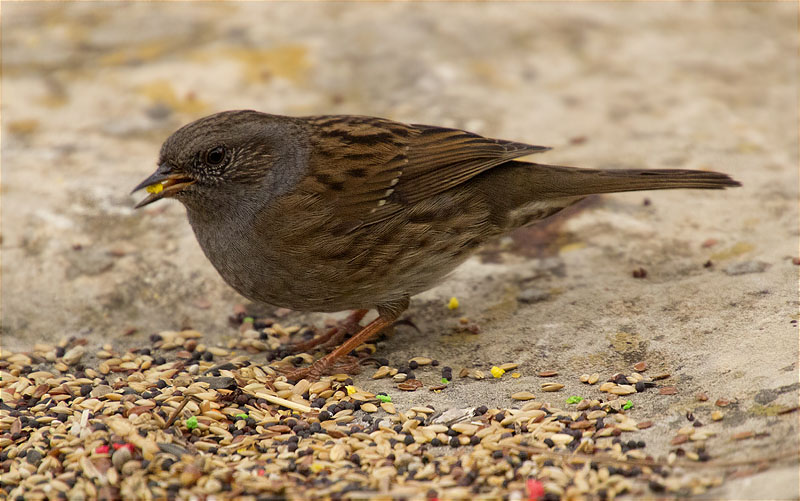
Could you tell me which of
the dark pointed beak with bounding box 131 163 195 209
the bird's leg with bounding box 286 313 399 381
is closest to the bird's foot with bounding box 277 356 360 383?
the bird's leg with bounding box 286 313 399 381

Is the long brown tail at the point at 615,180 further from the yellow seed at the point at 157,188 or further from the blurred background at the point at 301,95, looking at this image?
the yellow seed at the point at 157,188

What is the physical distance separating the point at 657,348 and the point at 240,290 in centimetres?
238

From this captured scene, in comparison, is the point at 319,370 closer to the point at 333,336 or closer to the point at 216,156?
the point at 333,336

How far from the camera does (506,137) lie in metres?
7.24

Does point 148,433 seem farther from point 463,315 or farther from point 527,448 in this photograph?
point 463,315

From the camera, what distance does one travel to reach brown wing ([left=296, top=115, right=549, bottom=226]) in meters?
4.89

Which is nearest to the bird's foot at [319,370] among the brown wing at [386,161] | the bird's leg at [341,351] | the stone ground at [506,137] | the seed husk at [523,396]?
the bird's leg at [341,351]

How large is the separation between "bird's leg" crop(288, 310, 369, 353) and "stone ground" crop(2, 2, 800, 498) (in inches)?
11.5

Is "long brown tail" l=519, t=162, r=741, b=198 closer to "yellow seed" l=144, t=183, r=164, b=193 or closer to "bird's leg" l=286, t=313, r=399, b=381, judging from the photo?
"bird's leg" l=286, t=313, r=399, b=381

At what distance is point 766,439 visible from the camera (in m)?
3.57

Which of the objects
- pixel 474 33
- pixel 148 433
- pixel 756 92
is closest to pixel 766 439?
pixel 148 433

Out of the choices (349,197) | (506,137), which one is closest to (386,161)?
(349,197)

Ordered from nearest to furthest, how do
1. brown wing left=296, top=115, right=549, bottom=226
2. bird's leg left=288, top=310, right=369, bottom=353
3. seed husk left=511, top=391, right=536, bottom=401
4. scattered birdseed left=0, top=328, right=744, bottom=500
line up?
scattered birdseed left=0, top=328, right=744, bottom=500
seed husk left=511, top=391, right=536, bottom=401
brown wing left=296, top=115, right=549, bottom=226
bird's leg left=288, top=310, right=369, bottom=353

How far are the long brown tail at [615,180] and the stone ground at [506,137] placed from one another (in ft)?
2.11
